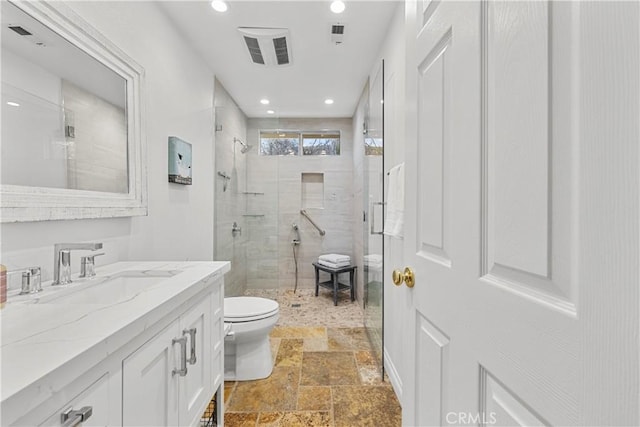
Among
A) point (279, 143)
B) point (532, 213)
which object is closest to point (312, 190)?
point (279, 143)

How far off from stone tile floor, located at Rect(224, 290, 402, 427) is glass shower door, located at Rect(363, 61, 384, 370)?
21 centimetres

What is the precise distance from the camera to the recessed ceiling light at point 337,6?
1799mm

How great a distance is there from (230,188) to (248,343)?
5.72ft

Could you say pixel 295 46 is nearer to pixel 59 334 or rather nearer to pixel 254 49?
pixel 254 49

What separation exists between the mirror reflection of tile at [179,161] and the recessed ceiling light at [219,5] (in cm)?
85

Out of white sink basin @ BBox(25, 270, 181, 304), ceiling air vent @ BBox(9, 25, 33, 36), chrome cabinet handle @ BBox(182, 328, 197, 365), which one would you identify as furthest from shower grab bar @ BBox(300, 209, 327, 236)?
ceiling air vent @ BBox(9, 25, 33, 36)

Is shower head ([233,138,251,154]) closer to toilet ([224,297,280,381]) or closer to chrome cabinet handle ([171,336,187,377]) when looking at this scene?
toilet ([224,297,280,381])

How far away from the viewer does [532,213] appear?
19.0 inches

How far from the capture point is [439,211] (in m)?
0.79

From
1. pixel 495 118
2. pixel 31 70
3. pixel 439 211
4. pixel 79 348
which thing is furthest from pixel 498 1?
pixel 31 70

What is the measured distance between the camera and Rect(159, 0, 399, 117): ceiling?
186cm

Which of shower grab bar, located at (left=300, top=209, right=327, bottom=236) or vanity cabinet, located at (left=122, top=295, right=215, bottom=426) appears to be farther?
shower grab bar, located at (left=300, top=209, right=327, bottom=236)

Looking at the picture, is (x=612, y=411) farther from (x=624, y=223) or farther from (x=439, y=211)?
(x=439, y=211)

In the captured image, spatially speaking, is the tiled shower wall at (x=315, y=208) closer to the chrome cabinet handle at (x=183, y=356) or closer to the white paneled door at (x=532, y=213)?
the chrome cabinet handle at (x=183, y=356)
